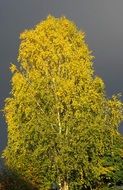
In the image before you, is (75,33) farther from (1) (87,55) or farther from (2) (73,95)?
(2) (73,95)

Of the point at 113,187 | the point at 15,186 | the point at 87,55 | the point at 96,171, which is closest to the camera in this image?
the point at 15,186

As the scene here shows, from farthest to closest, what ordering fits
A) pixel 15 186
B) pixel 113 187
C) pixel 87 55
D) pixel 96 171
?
1. pixel 113 187
2. pixel 87 55
3. pixel 96 171
4. pixel 15 186

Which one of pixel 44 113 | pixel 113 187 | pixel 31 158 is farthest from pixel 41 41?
pixel 113 187

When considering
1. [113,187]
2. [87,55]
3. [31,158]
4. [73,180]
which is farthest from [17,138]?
[113,187]

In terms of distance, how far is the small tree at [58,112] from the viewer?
48.1 meters

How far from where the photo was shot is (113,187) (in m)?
63.4

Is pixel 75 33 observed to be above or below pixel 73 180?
above

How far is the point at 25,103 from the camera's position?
162ft

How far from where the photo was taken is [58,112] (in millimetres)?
49812

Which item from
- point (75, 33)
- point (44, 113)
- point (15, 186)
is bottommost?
point (15, 186)

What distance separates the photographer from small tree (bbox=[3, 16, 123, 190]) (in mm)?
48062

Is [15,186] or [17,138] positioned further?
[17,138]

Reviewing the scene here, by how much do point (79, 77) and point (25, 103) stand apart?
500 centimetres

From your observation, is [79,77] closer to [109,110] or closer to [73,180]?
[109,110]
